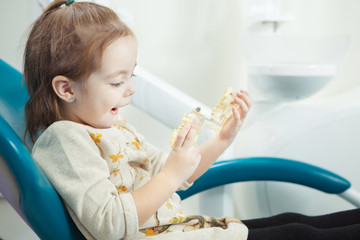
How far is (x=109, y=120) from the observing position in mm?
744

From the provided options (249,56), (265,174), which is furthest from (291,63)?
(265,174)

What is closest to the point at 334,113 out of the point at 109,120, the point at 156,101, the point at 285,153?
→ the point at 285,153

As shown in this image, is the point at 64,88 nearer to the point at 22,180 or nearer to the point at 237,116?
the point at 22,180

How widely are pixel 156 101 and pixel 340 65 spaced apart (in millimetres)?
1346

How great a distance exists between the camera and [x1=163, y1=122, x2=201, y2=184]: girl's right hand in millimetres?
712

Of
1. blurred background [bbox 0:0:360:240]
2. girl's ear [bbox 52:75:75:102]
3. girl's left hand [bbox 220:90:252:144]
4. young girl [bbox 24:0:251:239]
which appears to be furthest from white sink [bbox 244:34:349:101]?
girl's ear [bbox 52:75:75:102]

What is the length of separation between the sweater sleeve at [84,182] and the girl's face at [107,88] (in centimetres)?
5

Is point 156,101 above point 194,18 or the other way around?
the other way around

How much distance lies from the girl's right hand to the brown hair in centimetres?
18

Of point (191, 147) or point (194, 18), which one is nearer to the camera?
point (191, 147)

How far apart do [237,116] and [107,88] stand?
267 millimetres

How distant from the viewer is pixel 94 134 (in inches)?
28.2

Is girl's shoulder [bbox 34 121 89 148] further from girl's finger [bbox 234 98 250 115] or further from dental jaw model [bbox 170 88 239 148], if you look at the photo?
girl's finger [bbox 234 98 250 115]

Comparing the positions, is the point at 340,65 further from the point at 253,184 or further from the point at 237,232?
the point at 237,232
